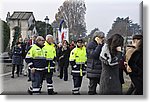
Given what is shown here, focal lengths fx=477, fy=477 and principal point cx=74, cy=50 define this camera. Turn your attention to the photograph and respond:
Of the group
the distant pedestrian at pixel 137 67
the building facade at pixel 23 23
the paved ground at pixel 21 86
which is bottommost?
the paved ground at pixel 21 86

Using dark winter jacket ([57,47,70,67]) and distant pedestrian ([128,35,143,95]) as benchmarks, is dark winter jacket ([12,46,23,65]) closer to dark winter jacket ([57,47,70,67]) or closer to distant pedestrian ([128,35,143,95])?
dark winter jacket ([57,47,70,67])

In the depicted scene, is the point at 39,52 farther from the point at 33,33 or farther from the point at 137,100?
the point at 137,100

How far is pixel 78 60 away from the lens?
5.37 m

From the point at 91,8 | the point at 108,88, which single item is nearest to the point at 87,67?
the point at 108,88

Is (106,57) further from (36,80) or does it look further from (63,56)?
(36,80)

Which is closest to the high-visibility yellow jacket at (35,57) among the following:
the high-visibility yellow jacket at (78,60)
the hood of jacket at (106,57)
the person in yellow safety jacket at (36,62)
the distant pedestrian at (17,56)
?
the person in yellow safety jacket at (36,62)

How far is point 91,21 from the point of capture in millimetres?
5328

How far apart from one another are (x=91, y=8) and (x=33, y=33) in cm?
71

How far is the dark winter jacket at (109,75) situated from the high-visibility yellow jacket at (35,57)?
0.67 meters

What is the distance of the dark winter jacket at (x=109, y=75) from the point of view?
526 centimetres

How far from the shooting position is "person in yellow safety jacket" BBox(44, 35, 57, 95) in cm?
532

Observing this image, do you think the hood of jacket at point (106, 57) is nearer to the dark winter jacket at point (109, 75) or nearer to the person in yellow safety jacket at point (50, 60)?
the dark winter jacket at point (109, 75)

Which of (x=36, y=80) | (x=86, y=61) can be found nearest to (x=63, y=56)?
(x=86, y=61)

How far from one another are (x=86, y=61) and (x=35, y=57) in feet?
1.87
